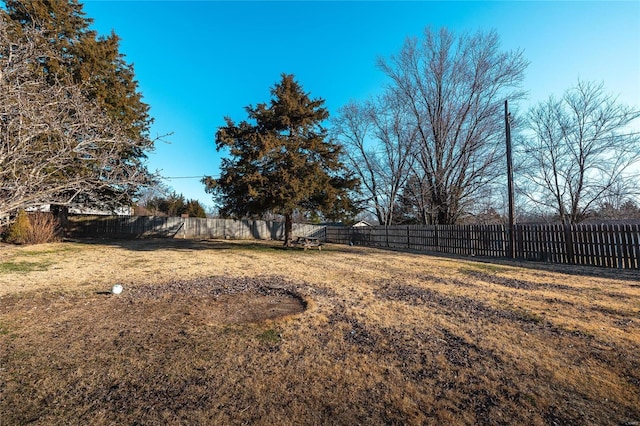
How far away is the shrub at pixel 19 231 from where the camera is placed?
11836 millimetres

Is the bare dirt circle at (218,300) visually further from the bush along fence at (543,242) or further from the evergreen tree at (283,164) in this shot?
the bush along fence at (543,242)

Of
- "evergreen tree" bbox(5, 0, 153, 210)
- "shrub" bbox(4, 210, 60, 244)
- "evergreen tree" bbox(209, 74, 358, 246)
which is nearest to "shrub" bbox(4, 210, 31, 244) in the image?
"shrub" bbox(4, 210, 60, 244)

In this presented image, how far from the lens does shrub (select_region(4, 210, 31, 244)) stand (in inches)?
466

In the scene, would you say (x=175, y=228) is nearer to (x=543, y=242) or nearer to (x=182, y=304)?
(x=182, y=304)

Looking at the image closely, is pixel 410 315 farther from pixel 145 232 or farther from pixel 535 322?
pixel 145 232

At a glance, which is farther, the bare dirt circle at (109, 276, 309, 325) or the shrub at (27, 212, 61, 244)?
the shrub at (27, 212, 61, 244)

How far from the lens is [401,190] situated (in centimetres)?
2273

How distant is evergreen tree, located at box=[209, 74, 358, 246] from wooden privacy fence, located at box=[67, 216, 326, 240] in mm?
11755

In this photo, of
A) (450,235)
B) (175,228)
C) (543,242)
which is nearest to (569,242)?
(543,242)

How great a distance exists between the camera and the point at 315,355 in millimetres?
2785

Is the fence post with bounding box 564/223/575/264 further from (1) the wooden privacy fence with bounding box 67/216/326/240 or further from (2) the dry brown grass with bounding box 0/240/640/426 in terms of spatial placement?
(1) the wooden privacy fence with bounding box 67/216/326/240

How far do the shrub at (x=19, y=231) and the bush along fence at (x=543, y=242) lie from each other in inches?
718

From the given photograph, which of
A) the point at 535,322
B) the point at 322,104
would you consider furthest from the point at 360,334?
the point at 322,104

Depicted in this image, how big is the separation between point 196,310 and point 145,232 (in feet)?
70.4
